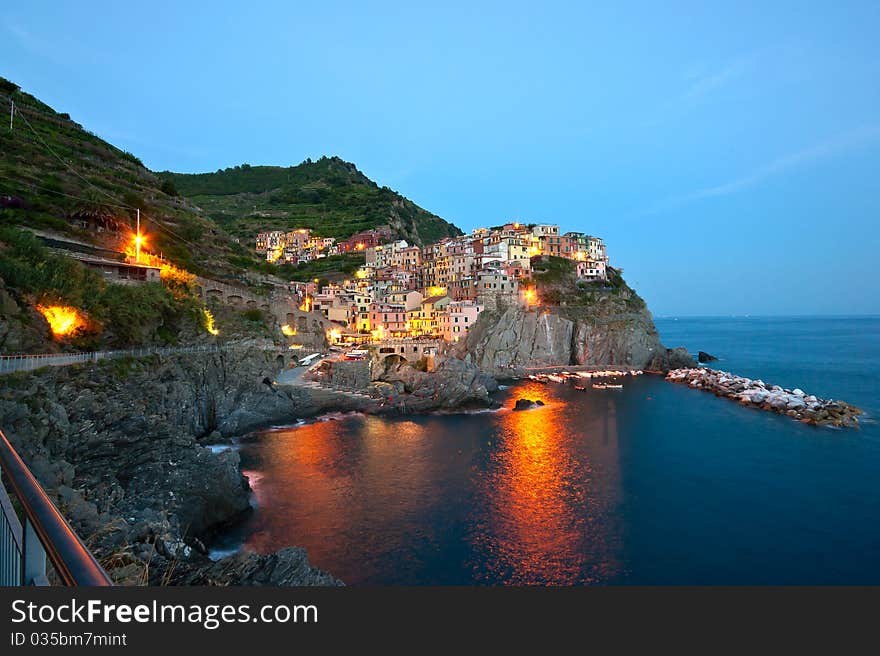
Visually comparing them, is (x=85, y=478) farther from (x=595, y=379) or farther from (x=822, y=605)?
(x=595, y=379)

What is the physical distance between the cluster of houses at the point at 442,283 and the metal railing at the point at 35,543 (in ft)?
188

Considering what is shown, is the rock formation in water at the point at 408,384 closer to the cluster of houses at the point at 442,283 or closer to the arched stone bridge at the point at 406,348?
the arched stone bridge at the point at 406,348

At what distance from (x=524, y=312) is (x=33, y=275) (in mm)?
53894

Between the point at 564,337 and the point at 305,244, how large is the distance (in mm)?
60829

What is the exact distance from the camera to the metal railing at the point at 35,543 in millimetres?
2006

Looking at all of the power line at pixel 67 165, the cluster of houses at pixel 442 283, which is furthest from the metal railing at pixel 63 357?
the cluster of houses at pixel 442 283

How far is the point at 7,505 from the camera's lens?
2.98 meters

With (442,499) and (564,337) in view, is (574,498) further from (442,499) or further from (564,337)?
(564,337)

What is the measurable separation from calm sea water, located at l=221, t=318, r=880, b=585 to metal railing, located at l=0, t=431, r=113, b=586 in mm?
15497

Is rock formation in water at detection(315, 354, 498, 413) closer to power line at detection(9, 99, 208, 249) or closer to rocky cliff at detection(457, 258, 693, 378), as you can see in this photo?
rocky cliff at detection(457, 258, 693, 378)

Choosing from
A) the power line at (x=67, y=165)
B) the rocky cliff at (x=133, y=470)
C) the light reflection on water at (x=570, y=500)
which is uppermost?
the power line at (x=67, y=165)


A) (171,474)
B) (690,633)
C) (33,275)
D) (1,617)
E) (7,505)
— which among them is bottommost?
(171,474)

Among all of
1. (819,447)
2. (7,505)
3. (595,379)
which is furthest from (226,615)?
(595,379)

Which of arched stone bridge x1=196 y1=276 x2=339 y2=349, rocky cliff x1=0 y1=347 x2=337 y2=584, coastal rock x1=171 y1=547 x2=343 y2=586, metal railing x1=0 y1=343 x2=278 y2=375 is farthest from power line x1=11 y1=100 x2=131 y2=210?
coastal rock x1=171 y1=547 x2=343 y2=586
